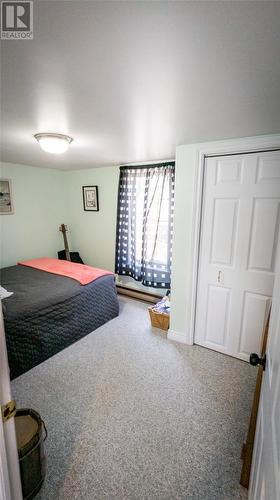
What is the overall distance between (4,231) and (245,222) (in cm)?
334

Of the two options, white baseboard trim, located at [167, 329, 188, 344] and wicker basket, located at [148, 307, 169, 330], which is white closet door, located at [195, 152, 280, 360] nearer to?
white baseboard trim, located at [167, 329, 188, 344]

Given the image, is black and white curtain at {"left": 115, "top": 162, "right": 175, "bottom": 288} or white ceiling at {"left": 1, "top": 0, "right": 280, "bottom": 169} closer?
white ceiling at {"left": 1, "top": 0, "right": 280, "bottom": 169}

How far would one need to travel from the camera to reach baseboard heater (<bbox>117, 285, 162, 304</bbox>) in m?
3.56

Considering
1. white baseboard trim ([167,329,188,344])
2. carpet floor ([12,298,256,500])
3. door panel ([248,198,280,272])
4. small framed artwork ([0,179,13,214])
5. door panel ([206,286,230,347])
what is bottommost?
carpet floor ([12,298,256,500])

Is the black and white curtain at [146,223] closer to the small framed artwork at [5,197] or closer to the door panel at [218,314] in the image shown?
the door panel at [218,314]

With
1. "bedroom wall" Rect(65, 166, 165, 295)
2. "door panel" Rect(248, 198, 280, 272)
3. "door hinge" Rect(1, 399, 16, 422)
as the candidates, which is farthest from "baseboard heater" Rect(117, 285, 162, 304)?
"door hinge" Rect(1, 399, 16, 422)

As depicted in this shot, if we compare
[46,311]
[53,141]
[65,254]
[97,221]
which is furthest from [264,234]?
[65,254]

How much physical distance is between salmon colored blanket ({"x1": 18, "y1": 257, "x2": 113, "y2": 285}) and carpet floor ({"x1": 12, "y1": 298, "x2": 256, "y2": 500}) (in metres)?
0.75

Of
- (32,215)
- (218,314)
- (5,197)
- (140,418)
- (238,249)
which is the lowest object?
(140,418)

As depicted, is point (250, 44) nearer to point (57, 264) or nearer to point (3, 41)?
point (3, 41)

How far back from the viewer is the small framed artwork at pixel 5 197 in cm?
340

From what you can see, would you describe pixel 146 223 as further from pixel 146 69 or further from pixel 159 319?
pixel 146 69

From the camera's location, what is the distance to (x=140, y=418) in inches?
67.5

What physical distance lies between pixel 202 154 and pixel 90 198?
7.73ft
